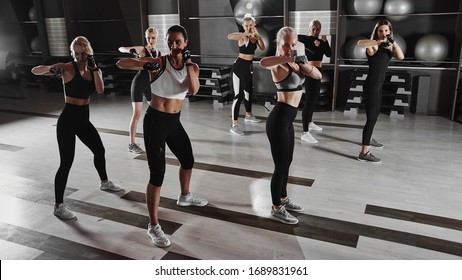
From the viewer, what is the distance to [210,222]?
3.02m

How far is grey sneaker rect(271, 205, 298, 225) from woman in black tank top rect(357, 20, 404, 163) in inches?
64.3

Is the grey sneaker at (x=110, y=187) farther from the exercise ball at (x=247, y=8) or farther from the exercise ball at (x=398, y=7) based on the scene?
the exercise ball at (x=398, y=7)

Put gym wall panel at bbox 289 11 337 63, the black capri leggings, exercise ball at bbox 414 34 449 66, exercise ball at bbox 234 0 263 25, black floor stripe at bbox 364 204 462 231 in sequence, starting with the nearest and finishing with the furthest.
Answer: black floor stripe at bbox 364 204 462 231 → the black capri leggings → exercise ball at bbox 414 34 449 66 → gym wall panel at bbox 289 11 337 63 → exercise ball at bbox 234 0 263 25

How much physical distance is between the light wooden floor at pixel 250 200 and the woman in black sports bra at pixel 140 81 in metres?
0.33

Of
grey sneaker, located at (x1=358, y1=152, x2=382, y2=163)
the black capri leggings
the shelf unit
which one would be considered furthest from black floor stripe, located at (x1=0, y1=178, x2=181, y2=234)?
the shelf unit

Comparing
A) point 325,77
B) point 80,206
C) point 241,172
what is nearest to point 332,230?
point 241,172

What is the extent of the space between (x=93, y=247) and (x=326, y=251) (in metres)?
1.55

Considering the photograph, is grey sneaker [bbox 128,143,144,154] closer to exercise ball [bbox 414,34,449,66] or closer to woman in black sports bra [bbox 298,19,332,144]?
woman in black sports bra [bbox 298,19,332,144]

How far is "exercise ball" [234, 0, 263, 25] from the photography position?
6.67 meters

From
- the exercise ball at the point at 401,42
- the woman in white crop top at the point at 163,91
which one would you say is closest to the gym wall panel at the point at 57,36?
the exercise ball at the point at 401,42

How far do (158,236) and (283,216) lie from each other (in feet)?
3.04

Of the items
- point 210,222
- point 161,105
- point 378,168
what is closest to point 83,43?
point 161,105

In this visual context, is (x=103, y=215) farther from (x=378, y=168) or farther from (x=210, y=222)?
(x=378, y=168)

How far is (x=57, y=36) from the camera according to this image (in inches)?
350
